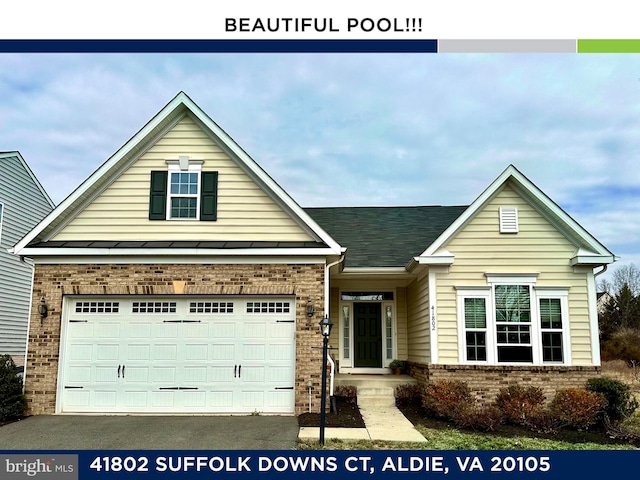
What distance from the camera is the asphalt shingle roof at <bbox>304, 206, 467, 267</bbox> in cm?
1438

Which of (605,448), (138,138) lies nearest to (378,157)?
(138,138)

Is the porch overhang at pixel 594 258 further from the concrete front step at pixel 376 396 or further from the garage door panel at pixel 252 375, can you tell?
the garage door panel at pixel 252 375

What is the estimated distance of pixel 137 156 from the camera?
11.7 metres

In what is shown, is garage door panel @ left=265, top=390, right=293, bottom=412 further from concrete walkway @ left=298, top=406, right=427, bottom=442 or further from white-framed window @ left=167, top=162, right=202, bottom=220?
white-framed window @ left=167, top=162, right=202, bottom=220

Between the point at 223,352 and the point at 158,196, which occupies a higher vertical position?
the point at 158,196

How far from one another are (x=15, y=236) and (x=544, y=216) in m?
16.2

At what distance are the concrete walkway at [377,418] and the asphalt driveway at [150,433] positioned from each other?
73 centimetres

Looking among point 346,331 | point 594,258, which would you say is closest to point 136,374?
point 346,331

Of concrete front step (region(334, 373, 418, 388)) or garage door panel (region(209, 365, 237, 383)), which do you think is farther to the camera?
concrete front step (region(334, 373, 418, 388))

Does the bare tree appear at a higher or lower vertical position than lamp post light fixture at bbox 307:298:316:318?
higher

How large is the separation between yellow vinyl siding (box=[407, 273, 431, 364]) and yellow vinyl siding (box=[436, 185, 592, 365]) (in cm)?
47

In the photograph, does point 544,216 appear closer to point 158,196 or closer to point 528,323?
point 528,323

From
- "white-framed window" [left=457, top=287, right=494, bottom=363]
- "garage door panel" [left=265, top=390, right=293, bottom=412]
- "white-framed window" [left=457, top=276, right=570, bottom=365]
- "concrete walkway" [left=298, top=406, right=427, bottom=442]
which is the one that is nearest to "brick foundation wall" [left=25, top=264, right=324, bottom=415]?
"garage door panel" [left=265, top=390, right=293, bottom=412]

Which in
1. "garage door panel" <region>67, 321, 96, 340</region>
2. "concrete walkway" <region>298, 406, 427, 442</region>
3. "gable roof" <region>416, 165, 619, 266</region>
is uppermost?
"gable roof" <region>416, 165, 619, 266</region>
